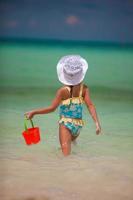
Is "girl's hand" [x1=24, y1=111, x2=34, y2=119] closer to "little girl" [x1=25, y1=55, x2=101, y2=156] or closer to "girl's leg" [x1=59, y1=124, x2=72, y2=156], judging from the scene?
"little girl" [x1=25, y1=55, x2=101, y2=156]

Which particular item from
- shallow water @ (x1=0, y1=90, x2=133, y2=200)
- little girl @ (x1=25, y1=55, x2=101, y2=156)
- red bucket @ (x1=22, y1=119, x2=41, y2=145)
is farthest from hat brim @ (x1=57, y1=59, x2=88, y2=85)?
red bucket @ (x1=22, y1=119, x2=41, y2=145)

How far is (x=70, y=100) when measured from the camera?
2.54m

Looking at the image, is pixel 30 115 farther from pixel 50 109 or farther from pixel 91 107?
pixel 91 107

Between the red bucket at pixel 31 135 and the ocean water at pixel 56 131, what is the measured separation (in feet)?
0.09

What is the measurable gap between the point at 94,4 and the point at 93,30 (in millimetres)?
115

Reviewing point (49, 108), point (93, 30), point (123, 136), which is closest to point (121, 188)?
point (123, 136)

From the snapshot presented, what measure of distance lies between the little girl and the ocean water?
0.10ft

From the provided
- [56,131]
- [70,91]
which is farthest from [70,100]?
[56,131]

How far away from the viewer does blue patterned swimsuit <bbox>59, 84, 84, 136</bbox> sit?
2545mm

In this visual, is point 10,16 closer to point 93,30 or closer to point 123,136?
point 93,30

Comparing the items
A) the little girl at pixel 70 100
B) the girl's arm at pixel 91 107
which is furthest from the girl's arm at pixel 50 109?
the girl's arm at pixel 91 107

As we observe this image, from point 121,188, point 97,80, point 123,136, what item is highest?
point 97,80

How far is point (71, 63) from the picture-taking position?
2516 mm

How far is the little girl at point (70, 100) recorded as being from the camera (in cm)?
253
